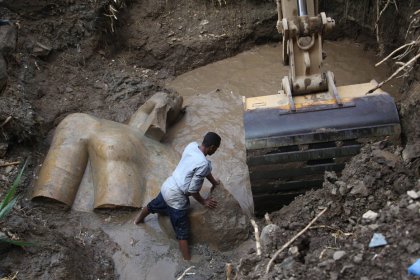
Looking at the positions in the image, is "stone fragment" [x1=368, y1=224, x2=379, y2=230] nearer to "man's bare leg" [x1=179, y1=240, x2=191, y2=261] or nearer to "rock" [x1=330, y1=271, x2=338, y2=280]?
"rock" [x1=330, y1=271, x2=338, y2=280]

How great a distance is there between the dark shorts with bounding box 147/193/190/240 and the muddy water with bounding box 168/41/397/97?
8.68 ft

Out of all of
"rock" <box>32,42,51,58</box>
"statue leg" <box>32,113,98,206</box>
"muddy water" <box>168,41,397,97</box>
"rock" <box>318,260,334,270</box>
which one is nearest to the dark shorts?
"statue leg" <box>32,113,98,206</box>

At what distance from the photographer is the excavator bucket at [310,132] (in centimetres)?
410

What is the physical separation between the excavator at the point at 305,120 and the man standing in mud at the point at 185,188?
1.27ft

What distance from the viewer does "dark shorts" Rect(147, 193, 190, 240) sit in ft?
14.9

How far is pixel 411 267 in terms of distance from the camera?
2.37 m

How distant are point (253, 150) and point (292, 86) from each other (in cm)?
71

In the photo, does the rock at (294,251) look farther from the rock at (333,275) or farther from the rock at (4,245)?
the rock at (4,245)

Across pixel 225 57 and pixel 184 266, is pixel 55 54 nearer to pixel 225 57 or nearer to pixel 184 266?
pixel 225 57

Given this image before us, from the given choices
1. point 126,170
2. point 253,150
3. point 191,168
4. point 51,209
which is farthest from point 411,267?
point 51,209

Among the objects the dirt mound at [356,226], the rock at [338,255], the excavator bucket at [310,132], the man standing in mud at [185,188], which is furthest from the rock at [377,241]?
the man standing in mud at [185,188]

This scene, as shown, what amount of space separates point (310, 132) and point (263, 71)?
331 centimetres

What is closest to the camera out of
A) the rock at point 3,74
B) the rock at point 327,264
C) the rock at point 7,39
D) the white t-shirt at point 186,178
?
the rock at point 327,264

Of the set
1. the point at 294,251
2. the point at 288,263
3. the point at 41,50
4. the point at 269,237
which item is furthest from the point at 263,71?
the point at 288,263
